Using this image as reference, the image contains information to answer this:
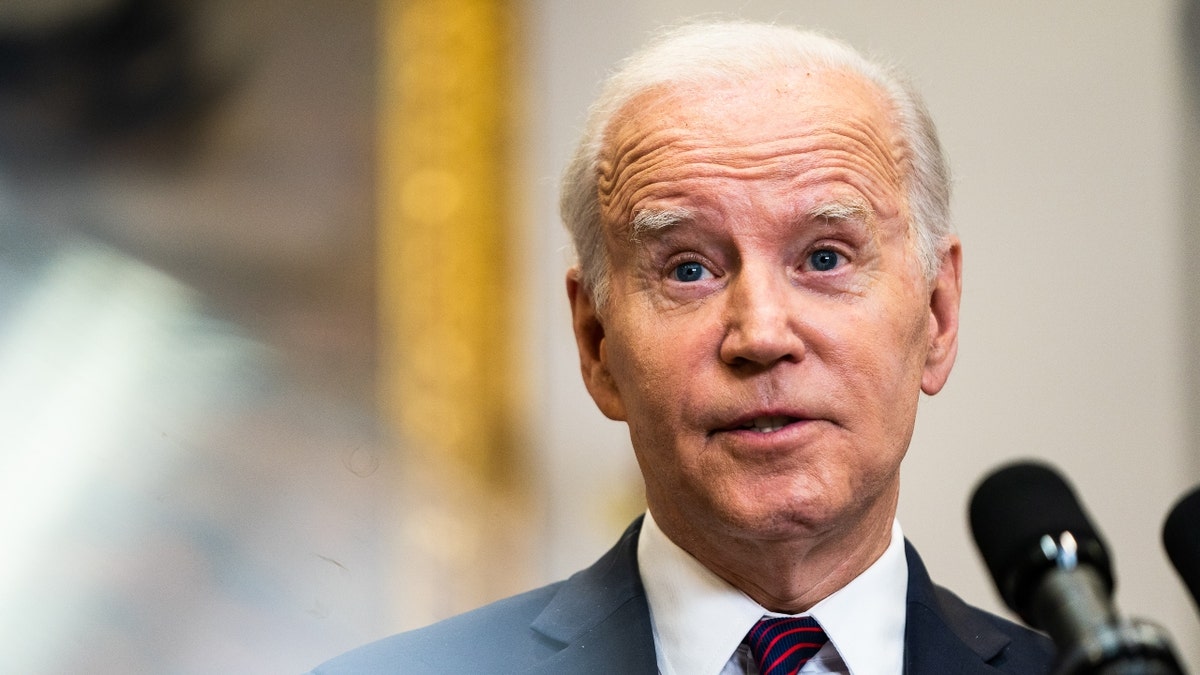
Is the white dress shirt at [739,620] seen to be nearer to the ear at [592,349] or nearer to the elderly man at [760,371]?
the elderly man at [760,371]

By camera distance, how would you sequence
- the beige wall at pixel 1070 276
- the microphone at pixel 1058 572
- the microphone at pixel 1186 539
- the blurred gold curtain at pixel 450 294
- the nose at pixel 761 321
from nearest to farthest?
the microphone at pixel 1058 572 → the microphone at pixel 1186 539 → the nose at pixel 761 321 → the blurred gold curtain at pixel 450 294 → the beige wall at pixel 1070 276

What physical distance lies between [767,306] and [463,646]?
0.61 meters

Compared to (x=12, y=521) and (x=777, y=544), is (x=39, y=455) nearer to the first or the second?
(x=12, y=521)

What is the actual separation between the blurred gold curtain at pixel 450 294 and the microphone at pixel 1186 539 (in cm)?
129

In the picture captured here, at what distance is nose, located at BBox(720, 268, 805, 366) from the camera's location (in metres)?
1.44

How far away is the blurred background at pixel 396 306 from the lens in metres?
1.95

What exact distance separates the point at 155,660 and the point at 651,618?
819 millimetres

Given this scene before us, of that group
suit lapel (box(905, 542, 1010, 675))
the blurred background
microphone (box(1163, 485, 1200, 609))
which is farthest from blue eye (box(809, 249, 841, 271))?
the blurred background

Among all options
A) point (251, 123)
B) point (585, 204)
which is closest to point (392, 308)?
point (251, 123)

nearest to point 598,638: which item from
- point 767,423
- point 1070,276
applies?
point 767,423

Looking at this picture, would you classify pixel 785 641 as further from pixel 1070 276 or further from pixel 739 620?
pixel 1070 276

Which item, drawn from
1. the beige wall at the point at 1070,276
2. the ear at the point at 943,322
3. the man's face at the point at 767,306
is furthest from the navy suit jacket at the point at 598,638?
the beige wall at the point at 1070,276

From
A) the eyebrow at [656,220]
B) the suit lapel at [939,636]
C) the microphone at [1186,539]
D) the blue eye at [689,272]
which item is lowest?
the suit lapel at [939,636]

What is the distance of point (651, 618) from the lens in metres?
1.64
